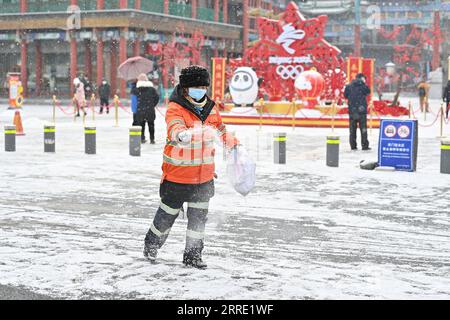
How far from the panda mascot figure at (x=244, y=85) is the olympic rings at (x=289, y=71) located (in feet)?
A: 3.79

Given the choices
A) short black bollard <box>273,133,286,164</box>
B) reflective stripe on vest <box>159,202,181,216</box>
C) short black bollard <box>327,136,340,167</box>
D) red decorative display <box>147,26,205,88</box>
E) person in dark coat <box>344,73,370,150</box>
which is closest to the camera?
reflective stripe on vest <box>159,202,181,216</box>

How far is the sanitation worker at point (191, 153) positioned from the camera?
643 centimetres

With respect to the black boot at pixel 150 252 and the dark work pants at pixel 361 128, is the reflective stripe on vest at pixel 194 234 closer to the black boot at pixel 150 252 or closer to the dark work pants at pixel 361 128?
the black boot at pixel 150 252

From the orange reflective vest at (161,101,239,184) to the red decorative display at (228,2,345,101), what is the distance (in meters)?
21.8

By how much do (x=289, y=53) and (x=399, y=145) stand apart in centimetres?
1497

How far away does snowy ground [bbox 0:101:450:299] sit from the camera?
243 inches

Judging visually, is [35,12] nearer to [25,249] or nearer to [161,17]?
[161,17]

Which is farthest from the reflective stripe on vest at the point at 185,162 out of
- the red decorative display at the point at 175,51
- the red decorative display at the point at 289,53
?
the red decorative display at the point at 175,51

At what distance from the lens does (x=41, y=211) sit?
32.0ft

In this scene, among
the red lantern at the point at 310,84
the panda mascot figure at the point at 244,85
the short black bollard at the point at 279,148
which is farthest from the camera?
the panda mascot figure at the point at 244,85

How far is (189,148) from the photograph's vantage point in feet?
21.2

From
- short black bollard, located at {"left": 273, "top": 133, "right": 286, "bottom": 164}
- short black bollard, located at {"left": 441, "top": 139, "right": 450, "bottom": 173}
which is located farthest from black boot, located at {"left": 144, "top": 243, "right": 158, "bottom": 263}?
short black bollard, located at {"left": 273, "top": 133, "right": 286, "bottom": 164}

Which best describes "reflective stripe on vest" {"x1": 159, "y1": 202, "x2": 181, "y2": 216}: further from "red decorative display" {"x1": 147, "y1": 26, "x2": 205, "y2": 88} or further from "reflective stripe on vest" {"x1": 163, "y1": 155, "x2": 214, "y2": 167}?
"red decorative display" {"x1": 147, "y1": 26, "x2": 205, "y2": 88}
